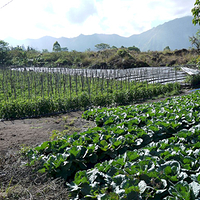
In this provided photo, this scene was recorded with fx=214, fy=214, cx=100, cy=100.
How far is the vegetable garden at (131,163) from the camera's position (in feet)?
7.34

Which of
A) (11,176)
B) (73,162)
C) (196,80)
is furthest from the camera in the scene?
(196,80)

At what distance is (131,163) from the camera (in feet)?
8.82

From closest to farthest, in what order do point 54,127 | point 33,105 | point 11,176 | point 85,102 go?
1. point 11,176
2. point 54,127
3. point 33,105
4. point 85,102

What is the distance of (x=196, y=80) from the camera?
13.2m

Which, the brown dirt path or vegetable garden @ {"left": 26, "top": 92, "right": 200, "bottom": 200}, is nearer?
vegetable garden @ {"left": 26, "top": 92, "right": 200, "bottom": 200}

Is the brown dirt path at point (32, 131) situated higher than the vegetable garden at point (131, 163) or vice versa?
the vegetable garden at point (131, 163)

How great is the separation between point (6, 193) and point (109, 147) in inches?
66.7

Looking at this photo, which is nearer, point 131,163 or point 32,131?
point 131,163

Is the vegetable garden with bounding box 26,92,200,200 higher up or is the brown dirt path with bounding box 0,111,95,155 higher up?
the vegetable garden with bounding box 26,92,200,200

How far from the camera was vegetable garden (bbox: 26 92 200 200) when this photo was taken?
7.34 ft

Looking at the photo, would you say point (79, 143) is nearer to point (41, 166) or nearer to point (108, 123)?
point (41, 166)

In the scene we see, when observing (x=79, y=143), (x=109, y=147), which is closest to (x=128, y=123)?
(x=109, y=147)

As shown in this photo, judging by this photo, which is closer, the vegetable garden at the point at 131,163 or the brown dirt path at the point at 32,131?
the vegetable garden at the point at 131,163

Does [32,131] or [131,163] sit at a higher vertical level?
[131,163]
